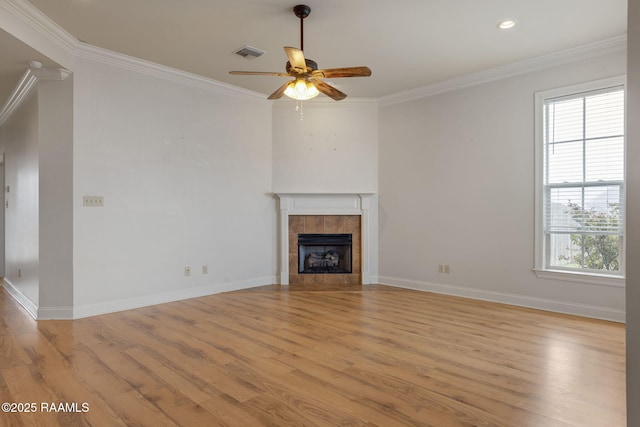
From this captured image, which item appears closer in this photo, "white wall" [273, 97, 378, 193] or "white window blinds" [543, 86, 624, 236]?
"white window blinds" [543, 86, 624, 236]

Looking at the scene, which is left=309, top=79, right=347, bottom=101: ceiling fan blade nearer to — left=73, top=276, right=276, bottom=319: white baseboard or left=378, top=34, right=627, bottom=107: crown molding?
left=378, top=34, right=627, bottom=107: crown molding

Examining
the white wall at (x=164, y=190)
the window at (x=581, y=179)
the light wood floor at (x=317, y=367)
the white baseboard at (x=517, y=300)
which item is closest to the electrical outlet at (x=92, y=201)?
the white wall at (x=164, y=190)

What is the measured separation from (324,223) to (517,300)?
112 inches

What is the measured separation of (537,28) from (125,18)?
3.90 meters

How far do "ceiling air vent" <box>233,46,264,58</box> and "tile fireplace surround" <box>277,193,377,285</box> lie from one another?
86.2 inches

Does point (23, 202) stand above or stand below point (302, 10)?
below

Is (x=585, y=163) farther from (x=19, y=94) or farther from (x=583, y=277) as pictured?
(x=19, y=94)

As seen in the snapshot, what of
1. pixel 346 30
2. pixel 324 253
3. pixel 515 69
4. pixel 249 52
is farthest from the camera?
pixel 324 253

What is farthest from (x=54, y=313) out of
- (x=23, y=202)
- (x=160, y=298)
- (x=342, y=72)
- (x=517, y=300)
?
(x=517, y=300)

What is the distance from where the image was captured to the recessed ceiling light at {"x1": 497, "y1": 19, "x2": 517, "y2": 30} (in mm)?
3574

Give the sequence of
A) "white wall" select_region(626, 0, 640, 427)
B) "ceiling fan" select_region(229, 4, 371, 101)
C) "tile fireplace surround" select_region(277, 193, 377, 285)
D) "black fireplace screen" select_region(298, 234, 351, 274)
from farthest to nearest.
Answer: "black fireplace screen" select_region(298, 234, 351, 274) < "tile fireplace surround" select_region(277, 193, 377, 285) < "ceiling fan" select_region(229, 4, 371, 101) < "white wall" select_region(626, 0, 640, 427)

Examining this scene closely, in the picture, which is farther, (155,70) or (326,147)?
(326,147)

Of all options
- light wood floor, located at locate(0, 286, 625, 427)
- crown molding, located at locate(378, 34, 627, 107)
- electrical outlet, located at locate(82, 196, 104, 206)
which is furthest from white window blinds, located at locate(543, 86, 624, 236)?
electrical outlet, located at locate(82, 196, 104, 206)

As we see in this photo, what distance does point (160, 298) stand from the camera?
187 inches
